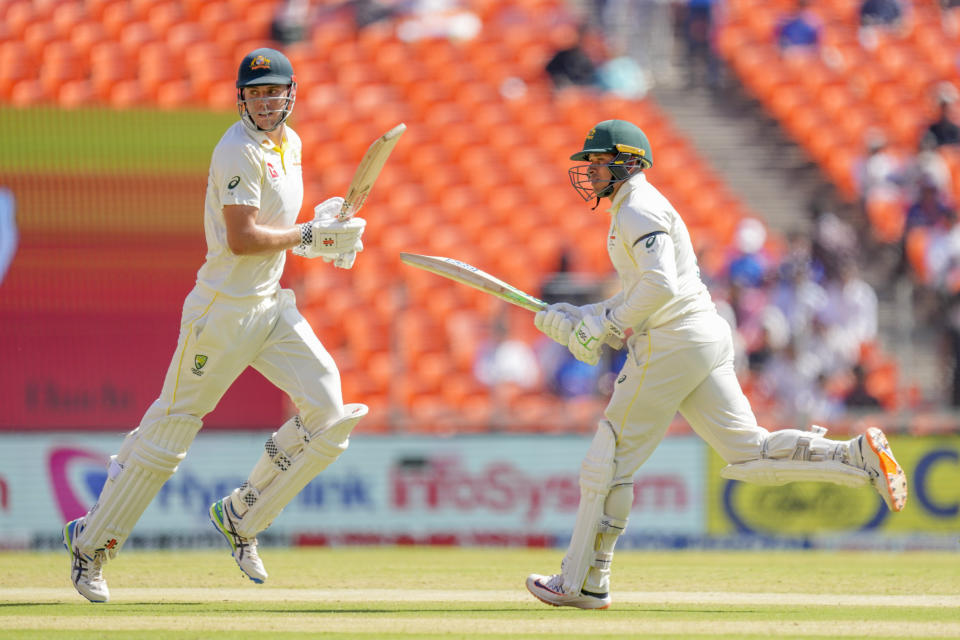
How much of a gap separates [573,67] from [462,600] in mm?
9907

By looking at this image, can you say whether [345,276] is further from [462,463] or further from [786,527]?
[786,527]

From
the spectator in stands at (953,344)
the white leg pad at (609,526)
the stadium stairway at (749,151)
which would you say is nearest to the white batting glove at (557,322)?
the white leg pad at (609,526)

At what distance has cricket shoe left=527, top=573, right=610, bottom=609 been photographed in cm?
630

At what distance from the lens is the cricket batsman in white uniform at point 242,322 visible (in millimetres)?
6297

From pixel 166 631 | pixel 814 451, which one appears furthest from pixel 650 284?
pixel 166 631

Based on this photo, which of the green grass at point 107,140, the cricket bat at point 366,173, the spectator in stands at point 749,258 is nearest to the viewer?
the cricket bat at point 366,173

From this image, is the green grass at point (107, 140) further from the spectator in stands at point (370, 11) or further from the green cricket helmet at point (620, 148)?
the spectator in stands at point (370, 11)

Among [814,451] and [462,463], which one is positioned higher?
[814,451]

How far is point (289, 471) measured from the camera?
661cm

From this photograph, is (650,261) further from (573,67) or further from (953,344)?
(573,67)

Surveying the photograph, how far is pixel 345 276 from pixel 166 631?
22.9ft

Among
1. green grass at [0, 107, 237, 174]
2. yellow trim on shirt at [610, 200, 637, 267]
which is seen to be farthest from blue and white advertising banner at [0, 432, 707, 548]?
yellow trim on shirt at [610, 200, 637, 267]

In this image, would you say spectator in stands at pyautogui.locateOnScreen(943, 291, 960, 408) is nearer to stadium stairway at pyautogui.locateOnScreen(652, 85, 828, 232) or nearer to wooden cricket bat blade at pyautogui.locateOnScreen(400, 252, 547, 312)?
stadium stairway at pyautogui.locateOnScreen(652, 85, 828, 232)

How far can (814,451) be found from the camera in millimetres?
6293
